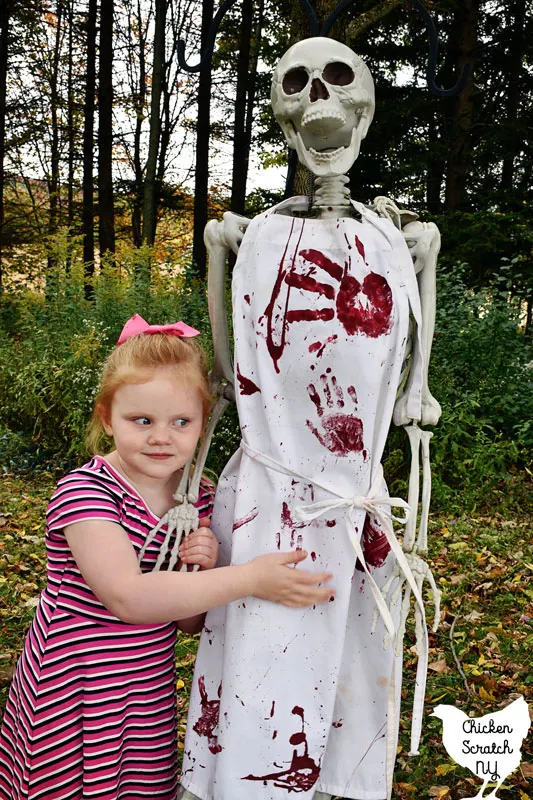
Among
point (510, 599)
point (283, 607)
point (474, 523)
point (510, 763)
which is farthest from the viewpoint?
point (474, 523)

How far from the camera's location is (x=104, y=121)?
9781 mm

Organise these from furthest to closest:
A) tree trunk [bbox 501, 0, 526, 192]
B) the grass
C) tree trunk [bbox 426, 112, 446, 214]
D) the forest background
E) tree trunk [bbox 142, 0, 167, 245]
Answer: tree trunk [bbox 142, 0, 167, 245], tree trunk [bbox 426, 112, 446, 214], tree trunk [bbox 501, 0, 526, 192], the forest background, the grass

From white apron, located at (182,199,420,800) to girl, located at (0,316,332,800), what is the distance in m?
0.07

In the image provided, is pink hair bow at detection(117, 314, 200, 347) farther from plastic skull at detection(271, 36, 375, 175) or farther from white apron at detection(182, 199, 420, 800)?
plastic skull at detection(271, 36, 375, 175)

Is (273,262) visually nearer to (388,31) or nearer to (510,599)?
(510,599)

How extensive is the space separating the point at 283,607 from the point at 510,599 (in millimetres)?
2637

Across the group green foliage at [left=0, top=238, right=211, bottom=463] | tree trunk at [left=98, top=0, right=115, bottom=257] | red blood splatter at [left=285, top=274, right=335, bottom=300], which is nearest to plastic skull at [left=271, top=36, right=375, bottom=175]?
red blood splatter at [left=285, top=274, right=335, bottom=300]

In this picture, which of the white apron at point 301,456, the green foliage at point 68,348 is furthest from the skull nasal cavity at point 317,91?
the green foliage at point 68,348

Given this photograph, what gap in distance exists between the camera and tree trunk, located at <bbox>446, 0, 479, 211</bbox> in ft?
27.1

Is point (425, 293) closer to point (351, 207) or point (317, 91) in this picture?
point (351, 207)

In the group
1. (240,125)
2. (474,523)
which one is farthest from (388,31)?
(474,523)

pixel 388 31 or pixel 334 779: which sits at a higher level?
pixel 388 31

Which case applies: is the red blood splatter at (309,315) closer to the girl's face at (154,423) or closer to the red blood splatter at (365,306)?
the red blood splatter at (365,306)

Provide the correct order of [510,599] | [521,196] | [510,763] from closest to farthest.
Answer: [510,763]
[510,599]
[521,196]
